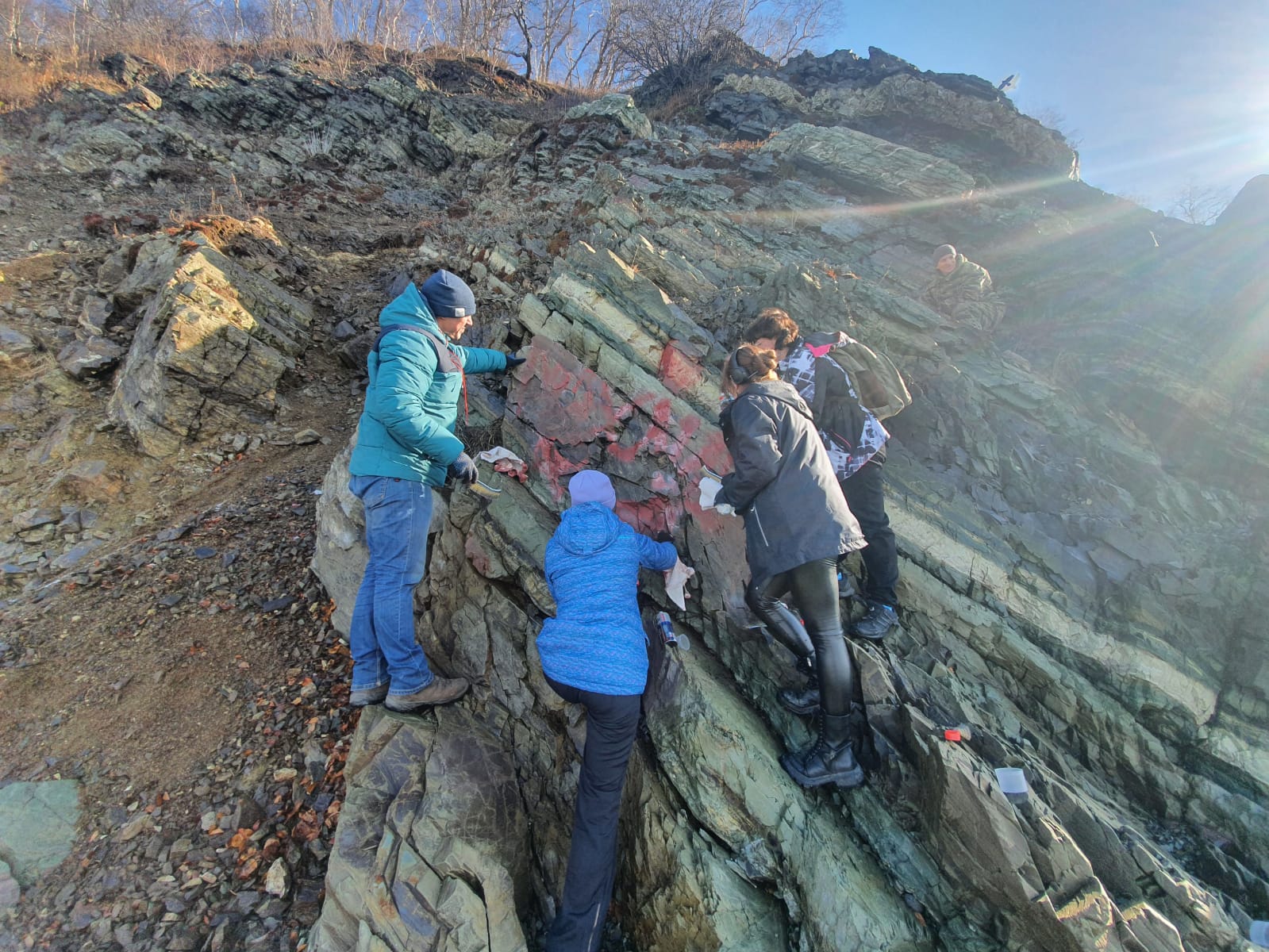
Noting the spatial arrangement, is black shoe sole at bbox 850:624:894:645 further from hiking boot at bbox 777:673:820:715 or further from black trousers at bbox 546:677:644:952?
black trousers at bbox 546:677:644:952

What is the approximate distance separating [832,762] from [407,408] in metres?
4.16

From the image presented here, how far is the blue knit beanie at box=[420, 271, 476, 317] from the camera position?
4641mm

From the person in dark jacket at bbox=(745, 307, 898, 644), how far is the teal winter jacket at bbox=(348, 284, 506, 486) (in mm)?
2804

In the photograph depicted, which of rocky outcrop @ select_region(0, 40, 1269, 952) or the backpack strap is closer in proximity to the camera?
rocky outcrop @ select_region(0, 40, 1269, 952)

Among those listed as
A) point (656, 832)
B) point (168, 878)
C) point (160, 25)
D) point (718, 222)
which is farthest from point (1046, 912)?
point (160, 25)

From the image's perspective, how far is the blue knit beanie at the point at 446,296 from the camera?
464 centimetres

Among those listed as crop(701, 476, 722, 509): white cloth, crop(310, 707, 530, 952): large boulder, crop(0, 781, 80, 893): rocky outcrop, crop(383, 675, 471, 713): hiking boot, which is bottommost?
crop(0, 781, 80, 893): rocky outcrop

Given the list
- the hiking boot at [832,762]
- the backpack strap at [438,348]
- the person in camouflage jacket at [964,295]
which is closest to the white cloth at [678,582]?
the hiking boot at [832,762]

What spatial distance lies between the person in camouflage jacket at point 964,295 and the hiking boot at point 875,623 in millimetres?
6438

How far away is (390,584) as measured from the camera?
4.17m

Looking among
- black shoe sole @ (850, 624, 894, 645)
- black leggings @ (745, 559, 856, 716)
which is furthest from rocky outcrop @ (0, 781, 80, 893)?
black shoe sole @ (850, 624, 894, 645)

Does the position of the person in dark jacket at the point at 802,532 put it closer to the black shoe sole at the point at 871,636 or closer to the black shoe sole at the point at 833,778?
the black shoe sole at the point at 833,778

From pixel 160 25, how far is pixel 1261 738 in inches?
1969

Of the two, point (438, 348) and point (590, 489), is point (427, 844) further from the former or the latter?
point (438, 348)
